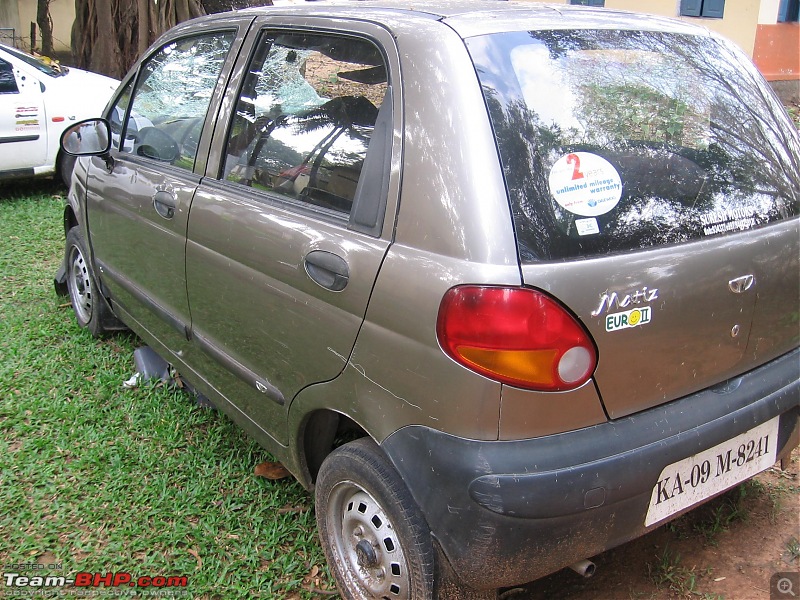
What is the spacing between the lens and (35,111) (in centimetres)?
692

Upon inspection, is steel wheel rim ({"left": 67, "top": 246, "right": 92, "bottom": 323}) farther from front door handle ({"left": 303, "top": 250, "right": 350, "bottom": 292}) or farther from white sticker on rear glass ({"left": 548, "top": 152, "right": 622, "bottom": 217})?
white sticker on rear glass ({"left": 548, "top": 152, "right": 622, "bottom": 217})

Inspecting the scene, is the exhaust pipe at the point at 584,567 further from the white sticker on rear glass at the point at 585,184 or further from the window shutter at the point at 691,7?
the window shutter at the point at 691,7

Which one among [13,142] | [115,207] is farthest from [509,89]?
[13,142]

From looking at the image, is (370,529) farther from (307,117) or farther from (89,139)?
(89,139)

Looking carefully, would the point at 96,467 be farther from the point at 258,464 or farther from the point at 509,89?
the point at 509,89

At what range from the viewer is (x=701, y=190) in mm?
2068

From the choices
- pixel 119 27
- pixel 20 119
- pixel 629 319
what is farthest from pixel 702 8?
pixel 629 319

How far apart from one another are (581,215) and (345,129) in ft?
2.75

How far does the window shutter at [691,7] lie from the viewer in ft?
34.7

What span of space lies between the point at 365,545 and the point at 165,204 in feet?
5.29

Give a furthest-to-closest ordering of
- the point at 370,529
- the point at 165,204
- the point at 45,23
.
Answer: the point at 45,23
the point at 165,204
the point at 370,529

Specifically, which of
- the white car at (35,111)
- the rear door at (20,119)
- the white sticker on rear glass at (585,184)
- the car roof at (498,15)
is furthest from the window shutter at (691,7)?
the white sticker on rear glass at (585,184)

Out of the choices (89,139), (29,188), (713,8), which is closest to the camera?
(89,139)

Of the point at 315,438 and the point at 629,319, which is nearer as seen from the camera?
the point at 629,319
